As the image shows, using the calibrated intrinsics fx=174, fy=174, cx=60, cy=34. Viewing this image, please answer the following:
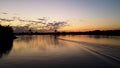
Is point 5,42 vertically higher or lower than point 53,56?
lower

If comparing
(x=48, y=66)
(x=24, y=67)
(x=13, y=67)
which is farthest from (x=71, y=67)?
(x=13, y=67)

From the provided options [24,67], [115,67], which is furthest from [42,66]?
[115,67]

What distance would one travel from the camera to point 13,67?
1509 centimetres

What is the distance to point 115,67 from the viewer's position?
49.1 ft

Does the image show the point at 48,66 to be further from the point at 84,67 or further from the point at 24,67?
the point at 84,67

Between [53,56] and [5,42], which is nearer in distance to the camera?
[53,56]

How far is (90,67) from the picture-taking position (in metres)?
15.0

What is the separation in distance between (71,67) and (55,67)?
1381mm

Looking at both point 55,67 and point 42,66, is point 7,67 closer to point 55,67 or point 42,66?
point 42,66

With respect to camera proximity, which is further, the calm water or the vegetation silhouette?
the vegetation silhouette

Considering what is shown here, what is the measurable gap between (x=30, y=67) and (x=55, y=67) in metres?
2.15

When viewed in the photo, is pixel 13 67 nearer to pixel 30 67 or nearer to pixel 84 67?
pixel 30 67

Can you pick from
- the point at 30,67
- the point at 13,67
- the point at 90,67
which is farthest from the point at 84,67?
the point at 13,67

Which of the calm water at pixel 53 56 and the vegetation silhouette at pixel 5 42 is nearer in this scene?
the calm water at pixel 53 56
